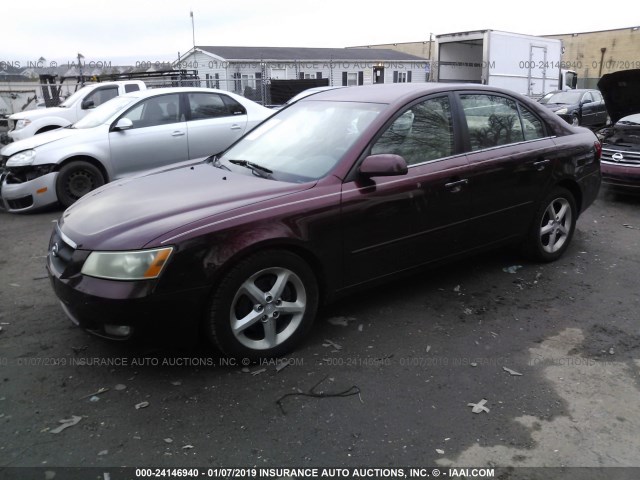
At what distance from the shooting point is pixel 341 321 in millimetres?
3918

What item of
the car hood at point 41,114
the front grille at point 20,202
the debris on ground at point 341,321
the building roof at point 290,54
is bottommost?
the debris on ground at point 341,321

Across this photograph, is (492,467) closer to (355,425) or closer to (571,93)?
(355,425)

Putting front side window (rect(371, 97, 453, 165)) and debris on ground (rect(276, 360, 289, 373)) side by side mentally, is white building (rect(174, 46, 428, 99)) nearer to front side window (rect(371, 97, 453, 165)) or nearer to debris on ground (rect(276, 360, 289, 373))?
front side window (rect(371, 97, 453, 165))

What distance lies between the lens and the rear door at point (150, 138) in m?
7.65

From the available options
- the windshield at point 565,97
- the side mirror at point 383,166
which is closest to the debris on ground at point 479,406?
the side mirror at point 383,166

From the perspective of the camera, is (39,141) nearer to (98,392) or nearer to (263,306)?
(98,392)

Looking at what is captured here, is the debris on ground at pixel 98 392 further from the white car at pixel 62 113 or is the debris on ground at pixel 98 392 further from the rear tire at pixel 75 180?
the white car at pixel 62 113

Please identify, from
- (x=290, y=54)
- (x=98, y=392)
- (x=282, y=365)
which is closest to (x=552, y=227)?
(x=282, y=365)

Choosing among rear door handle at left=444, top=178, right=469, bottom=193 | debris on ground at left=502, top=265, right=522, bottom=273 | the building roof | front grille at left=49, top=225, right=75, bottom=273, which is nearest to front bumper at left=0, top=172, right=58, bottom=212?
front grille at left=49, top=225, right=75, bottom=273

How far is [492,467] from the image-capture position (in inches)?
97.4

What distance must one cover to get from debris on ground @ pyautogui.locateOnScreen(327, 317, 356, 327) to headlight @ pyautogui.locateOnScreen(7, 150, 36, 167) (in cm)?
539

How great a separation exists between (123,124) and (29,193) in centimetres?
156

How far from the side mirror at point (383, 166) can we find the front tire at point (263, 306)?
740mm

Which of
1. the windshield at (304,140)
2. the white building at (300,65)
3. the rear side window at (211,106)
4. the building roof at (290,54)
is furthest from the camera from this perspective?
the building roof at (290,54)
